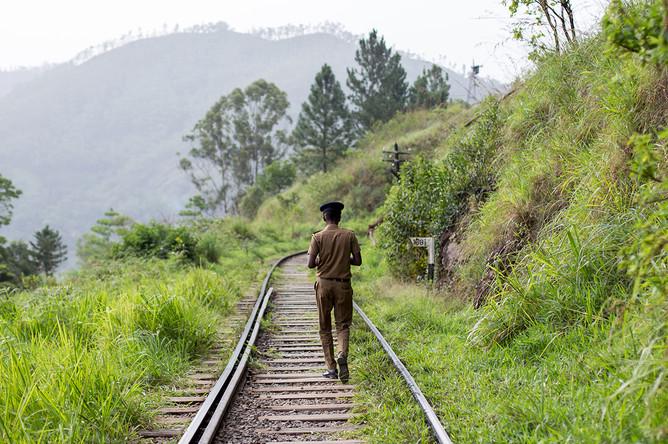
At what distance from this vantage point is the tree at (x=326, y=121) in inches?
1832

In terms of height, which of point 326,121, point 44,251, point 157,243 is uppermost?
point 326,121

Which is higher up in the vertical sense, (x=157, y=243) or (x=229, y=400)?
(x=157, y=243)

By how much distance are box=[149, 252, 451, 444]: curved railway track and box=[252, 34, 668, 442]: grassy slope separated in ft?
0.92

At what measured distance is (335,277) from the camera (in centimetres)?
613

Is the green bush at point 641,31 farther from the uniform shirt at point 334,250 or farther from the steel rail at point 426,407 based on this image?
the uniform shirt at point 334,250

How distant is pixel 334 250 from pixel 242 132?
56928 mm

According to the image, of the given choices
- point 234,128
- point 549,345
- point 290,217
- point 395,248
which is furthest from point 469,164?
point 234,128

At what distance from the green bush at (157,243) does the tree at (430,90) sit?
2983 cm

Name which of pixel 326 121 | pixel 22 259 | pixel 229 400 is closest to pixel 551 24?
pixel 229 400

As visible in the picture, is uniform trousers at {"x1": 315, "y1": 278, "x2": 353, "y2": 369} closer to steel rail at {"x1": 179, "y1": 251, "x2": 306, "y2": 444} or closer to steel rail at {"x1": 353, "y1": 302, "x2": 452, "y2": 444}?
steel rail at {"x1": 353, "y1": 302, "x2": 452, "y2": 444}

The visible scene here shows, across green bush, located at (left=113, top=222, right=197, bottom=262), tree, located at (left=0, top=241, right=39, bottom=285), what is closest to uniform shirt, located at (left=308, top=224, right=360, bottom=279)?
green bush, located at (left=113, top=222, right=197, bottom=262)

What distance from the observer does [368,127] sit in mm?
→ 46938

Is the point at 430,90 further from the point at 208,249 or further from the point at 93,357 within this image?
the point at 93,357

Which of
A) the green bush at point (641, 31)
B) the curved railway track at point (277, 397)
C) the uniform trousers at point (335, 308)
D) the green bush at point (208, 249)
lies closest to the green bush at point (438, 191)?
the curved railway track at point (277, 397)
